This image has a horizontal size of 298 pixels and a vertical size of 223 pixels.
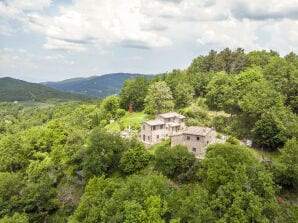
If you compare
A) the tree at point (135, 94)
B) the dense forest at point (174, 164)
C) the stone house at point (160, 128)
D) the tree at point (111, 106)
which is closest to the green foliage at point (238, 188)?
the dense forest at point (174, 164)

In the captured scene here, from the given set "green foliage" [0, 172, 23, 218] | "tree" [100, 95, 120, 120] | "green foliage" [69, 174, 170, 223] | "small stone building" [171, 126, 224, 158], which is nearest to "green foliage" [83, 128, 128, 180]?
"green foliage" [69, 174, 170, 223]

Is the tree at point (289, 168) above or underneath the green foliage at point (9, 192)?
above

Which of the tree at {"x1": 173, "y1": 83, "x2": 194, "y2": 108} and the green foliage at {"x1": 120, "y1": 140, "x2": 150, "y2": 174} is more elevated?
the tree at {"x1": 173, "y1": 83, "x2": 194, "y2": 108}

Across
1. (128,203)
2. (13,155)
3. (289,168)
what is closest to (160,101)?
(289,168)

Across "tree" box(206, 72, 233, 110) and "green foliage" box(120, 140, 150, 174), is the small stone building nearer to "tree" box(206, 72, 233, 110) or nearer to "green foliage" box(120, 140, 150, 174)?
"green foliage" box(120, 140, 150, 174)

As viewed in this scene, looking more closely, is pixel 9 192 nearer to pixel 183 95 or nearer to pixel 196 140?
pixel 196 140

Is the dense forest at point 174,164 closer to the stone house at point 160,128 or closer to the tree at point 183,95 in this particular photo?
the tree at point 183,95
